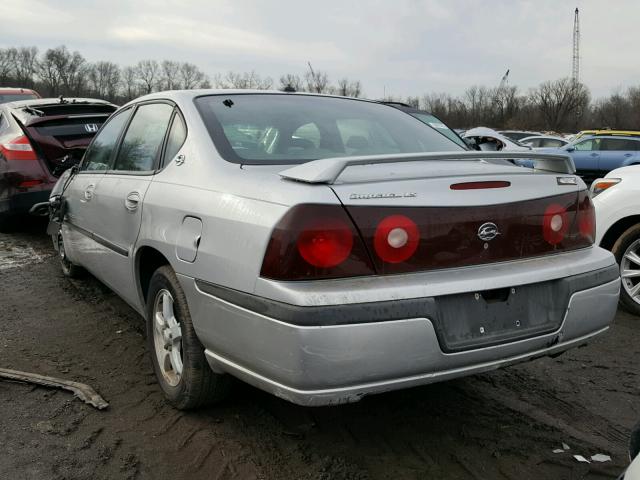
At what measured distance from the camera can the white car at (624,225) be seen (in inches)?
175

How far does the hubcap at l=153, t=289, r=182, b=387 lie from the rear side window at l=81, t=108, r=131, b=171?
1.34 m

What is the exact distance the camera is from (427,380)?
6.66ft

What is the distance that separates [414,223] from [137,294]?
1.73 m

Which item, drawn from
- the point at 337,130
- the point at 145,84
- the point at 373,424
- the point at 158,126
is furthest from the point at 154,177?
the point at 145,84


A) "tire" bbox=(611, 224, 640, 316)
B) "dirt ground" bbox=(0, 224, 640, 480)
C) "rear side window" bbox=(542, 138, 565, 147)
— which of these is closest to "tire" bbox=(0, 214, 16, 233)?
"dirt ground" bbox=(0, 224, 640, 480)

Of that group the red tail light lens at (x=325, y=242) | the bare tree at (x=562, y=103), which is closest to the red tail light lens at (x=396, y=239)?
the red tail light lens at (x=325, y=242)

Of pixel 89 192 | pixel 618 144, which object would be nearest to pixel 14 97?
pixel 89 192

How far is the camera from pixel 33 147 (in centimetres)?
643

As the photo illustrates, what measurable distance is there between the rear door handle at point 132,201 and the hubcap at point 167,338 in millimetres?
505

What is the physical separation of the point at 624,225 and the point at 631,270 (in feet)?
1.31

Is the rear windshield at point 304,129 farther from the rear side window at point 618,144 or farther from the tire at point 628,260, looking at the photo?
the rear side window at point 618,144

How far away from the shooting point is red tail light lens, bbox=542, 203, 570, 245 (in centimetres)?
236

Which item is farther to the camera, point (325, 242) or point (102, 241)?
point (102, 241)

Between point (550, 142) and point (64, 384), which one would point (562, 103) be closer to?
point (550, 142)
